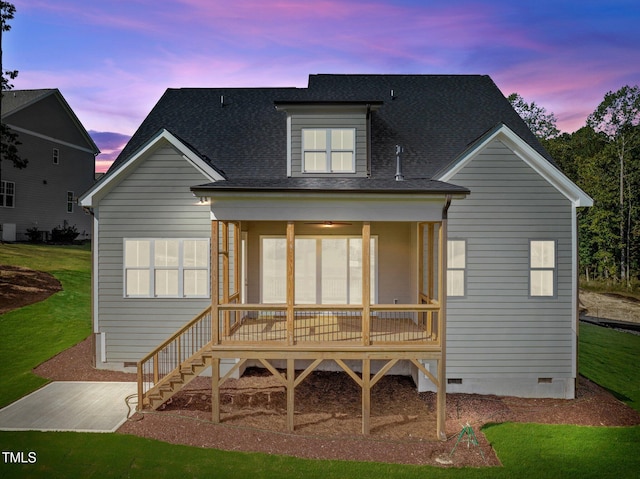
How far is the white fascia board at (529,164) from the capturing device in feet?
35.0

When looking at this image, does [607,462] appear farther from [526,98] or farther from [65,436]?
[526,98]

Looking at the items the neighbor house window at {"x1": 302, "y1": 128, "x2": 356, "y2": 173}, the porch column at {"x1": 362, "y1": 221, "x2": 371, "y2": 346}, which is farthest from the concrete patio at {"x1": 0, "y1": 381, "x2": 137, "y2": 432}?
the neighbor house window at {"x1": 302, "y1": 128, "x2": 356, "y2": 173}

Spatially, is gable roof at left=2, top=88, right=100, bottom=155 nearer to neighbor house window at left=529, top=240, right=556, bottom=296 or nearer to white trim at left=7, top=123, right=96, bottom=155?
white trim at left=7, top=123, right=96, bottom=155

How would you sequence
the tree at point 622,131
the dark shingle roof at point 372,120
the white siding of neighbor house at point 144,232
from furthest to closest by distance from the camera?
1. the tree at point 622,131
2. the dark shingle roof at point 372,120
3. the white siding of neighbor house at point 144,232

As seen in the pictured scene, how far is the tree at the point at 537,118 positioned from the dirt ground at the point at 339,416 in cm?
2848

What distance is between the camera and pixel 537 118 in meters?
34.8

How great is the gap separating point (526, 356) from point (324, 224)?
6.86 m

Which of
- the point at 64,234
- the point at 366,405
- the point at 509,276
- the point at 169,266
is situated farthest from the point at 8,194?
the point at 509,276

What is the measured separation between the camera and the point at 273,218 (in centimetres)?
877

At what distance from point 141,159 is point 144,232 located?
2142 mm

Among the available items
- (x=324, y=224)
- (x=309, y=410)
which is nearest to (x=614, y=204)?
(x=324, y=224)

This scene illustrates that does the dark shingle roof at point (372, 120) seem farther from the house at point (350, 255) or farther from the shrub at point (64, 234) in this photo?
the shrub at point (64, 234)

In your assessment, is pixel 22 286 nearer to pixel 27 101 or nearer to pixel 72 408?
pixel 72 408

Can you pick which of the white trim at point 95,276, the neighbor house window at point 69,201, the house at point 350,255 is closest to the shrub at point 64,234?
the neighbor house window at point 69,201
